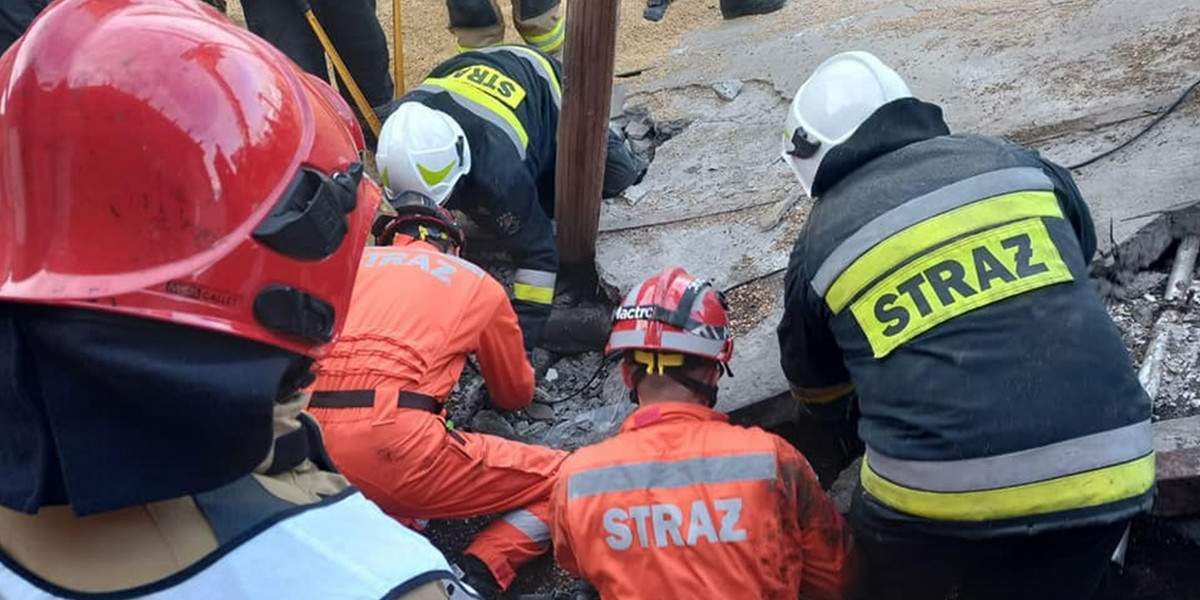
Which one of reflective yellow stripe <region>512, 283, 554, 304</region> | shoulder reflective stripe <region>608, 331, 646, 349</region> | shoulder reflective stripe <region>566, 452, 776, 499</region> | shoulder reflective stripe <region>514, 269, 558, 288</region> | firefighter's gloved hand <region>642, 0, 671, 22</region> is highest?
firefighter's gloved hand <region>642, 0, 671, 22</region>

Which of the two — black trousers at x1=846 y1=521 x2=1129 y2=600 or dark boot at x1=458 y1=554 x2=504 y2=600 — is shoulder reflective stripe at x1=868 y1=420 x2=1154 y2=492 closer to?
black trousers at x1=846 y1=521 x2=1129 y2=600

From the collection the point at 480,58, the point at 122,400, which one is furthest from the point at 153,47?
the point at 480,58

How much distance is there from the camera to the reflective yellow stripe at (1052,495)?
7.58 feet

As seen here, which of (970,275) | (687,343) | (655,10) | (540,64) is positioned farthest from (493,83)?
(655,10)

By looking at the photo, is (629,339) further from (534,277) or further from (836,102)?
(534,277)

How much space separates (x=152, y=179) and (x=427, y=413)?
213 centimetres

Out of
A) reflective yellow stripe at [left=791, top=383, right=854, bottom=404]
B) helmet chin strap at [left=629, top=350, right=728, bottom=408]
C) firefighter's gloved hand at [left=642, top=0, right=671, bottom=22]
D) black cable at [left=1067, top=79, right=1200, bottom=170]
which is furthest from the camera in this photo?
firefighter's gloved hand at [left=642, top=0, right=671, bottom=22]

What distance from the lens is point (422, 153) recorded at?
4.19 metres

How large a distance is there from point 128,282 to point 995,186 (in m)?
2.00

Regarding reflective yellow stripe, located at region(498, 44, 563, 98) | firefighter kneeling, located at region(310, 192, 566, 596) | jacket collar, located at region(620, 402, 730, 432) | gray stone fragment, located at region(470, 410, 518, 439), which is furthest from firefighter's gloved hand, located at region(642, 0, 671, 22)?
jacket collar, located at region(620, 402, 730, 432)

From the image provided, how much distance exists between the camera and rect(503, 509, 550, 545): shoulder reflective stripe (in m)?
3.60

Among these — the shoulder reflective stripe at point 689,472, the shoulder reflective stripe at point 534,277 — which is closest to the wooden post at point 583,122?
the shoulder reflective stripe at point 534,277

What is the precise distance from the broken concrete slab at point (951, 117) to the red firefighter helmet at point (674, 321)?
738 millimetres

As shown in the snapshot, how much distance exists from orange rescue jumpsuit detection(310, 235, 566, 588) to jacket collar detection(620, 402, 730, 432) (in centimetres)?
83
